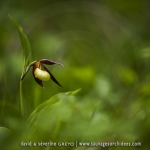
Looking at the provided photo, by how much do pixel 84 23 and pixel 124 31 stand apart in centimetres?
15

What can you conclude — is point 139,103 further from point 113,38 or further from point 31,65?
point 31,65

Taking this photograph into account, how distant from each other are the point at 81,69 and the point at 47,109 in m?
0.20

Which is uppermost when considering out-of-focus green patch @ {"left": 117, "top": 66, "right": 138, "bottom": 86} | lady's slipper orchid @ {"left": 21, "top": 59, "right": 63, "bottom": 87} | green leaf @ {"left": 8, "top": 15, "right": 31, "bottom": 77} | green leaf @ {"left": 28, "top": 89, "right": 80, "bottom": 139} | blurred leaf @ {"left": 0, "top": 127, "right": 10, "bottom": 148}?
green leaf @ {"left": 8, "top": 15, "right": 31, "bottom": 77}

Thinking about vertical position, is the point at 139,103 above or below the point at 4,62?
below

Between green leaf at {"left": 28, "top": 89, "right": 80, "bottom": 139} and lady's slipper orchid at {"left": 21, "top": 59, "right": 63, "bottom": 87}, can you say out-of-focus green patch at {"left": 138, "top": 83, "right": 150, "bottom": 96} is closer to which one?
green leaf at {"left": 28, "top": 89, "right": 80, "bottom": 139}

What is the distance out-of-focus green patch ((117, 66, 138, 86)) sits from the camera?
53.8 inches

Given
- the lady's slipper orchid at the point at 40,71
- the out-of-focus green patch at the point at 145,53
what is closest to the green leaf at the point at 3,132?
the lady's slipper orchid at the point at 40,71

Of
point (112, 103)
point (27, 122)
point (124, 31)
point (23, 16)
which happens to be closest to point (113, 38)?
point (124, 31)

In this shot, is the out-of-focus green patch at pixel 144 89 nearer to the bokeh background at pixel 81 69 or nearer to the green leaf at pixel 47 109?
the bokeh background at pixel 81 69

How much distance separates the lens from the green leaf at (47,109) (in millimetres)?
1338

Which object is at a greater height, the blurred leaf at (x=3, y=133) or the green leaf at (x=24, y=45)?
the green leaf at (x=24, y=45)

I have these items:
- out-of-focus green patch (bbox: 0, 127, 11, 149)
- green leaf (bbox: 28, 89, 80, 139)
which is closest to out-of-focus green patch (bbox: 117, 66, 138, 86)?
green leaf (bbox: 28, 89, 80, 139)

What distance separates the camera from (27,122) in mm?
1354

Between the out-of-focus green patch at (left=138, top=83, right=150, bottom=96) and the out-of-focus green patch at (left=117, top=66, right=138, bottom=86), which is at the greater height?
the out-of-focus green patch at (left=117, top=66, right=138, bottom=86)
